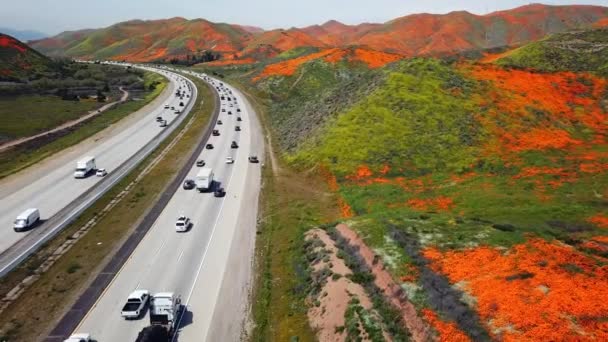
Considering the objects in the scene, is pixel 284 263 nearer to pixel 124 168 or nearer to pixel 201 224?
pixel 201 224

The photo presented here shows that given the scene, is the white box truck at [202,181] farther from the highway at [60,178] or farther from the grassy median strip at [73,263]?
the highway at [60,178]

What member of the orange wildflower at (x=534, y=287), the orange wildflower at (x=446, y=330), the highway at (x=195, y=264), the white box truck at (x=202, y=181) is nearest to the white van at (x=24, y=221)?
the highway at (x=195, y=264)

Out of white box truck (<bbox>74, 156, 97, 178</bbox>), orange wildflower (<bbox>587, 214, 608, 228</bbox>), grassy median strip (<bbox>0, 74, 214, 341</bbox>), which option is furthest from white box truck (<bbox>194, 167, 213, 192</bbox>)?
orange wildflower (<bbox>587, 214, 608, 228</bbox>)

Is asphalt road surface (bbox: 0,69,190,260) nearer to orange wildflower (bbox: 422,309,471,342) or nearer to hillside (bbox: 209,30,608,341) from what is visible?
hillside (bbox: 209,30,608,341)

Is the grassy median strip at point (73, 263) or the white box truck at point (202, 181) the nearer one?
the grassy median strip at point (73, 263)

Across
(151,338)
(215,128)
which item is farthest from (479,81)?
(151,338)

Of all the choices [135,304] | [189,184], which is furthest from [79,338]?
[189,184]
